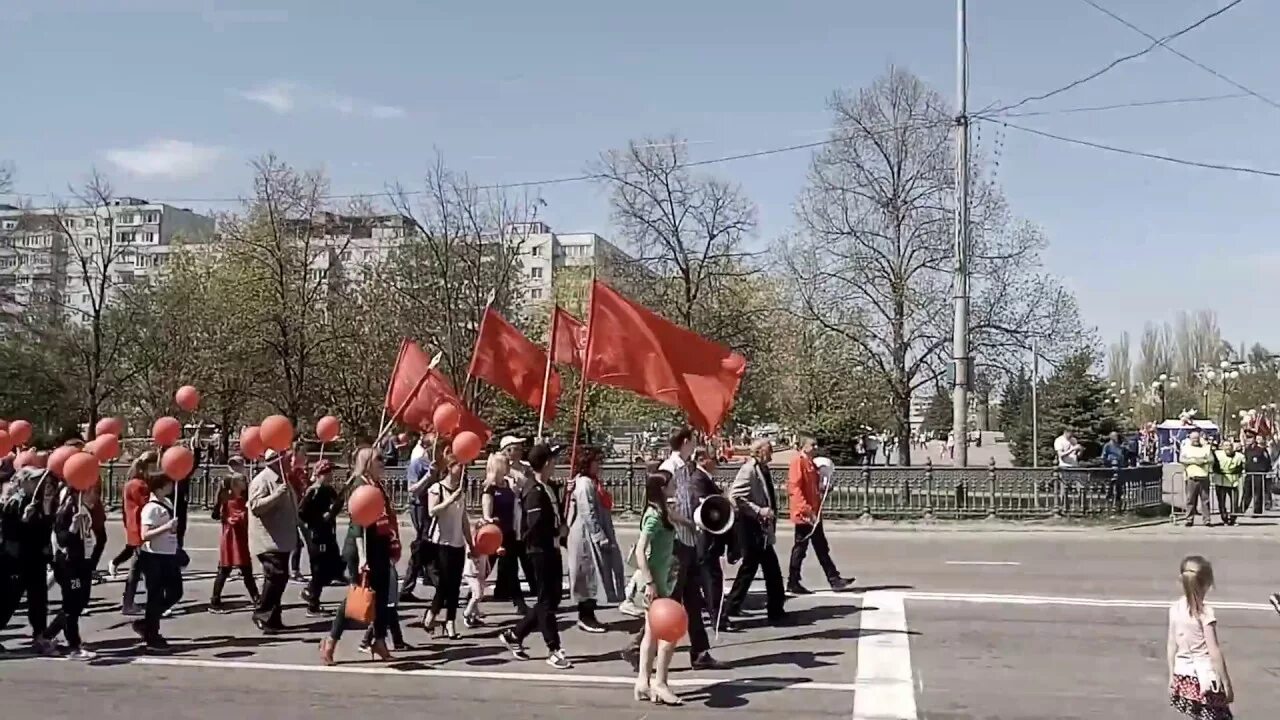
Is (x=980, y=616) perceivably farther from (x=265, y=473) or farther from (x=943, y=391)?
(x=943, y=391)

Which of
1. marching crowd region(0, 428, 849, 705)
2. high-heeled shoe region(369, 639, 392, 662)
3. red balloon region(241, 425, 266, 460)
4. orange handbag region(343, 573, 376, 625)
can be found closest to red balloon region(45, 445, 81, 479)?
marching crowd region(0, 428, 849, 705)

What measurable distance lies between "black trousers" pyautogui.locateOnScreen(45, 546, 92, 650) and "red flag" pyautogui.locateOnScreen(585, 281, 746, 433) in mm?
4348

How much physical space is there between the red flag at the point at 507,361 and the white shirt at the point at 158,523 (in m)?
4.71

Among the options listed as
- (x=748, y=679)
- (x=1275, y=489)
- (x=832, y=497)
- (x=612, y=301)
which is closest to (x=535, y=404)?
(x=612, y=301)

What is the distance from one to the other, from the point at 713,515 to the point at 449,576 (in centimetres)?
239

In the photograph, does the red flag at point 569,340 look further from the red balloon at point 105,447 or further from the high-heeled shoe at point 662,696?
the high-heeled shoe at point 662,696

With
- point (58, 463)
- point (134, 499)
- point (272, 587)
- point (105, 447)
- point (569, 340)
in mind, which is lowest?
point (272, 587)

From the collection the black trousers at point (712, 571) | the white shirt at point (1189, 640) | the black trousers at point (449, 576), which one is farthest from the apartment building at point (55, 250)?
the white shirt at point (1189, 640)

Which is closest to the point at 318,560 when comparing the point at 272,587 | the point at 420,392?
the point at 272,587

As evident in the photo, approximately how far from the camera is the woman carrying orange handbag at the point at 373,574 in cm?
874

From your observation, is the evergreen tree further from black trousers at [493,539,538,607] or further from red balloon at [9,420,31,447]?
red balloon at [9,420,31,447]

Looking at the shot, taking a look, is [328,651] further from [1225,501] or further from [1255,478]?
[1255,478]

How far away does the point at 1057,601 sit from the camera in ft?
40.3

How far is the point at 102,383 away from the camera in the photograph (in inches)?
1522
